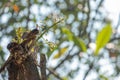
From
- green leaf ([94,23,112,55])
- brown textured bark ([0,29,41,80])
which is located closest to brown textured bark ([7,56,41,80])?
brown textured bark ([0,29,41,80])

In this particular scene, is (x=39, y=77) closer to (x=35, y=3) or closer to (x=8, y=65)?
(x=8, y=65)

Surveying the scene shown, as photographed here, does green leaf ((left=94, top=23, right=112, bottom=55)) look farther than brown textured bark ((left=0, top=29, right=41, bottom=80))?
Yes

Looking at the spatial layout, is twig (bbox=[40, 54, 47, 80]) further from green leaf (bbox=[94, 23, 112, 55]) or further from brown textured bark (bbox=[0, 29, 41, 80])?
green leaf (bbox=[94, 23, 112, 55])

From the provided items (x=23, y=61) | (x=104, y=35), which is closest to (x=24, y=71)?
(x=23, y=61)

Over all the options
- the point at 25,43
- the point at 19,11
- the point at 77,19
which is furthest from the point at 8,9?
the point at 25,43

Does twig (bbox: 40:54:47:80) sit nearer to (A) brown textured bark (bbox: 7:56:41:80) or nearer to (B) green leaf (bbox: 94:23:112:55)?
(A) brown textured bark (bbox: 7:56:41:80)

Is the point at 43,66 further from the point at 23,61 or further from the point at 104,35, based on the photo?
the point at 104,35

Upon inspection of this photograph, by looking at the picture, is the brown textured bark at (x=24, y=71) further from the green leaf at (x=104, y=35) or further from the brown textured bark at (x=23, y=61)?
the green leaf at (x=104, y=35)

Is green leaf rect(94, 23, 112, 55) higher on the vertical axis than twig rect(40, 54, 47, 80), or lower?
higher

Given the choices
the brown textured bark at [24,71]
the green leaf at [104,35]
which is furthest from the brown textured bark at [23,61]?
the green leaf at [104,35]

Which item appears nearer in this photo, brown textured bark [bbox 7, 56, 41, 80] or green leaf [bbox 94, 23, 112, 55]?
brown textured bark [bbox 7, 56, 41, 80]

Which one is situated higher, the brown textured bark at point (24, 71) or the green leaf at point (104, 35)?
the green leaf at point (104, 35)

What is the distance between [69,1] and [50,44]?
2323 mm

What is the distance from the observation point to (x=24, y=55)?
73cm
